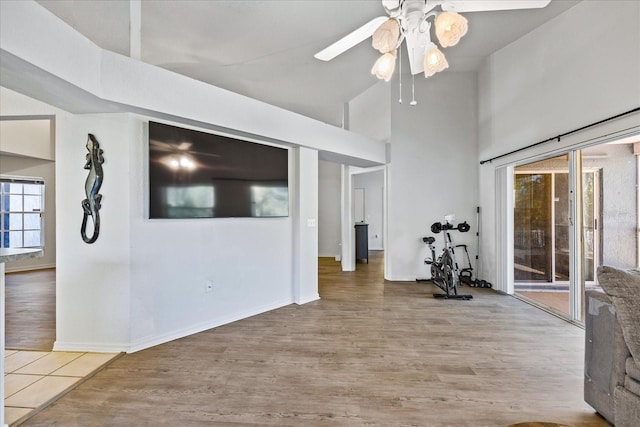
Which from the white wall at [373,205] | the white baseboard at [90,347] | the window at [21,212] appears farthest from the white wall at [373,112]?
the window at [21,212]

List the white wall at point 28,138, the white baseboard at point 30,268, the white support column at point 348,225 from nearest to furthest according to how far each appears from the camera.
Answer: the white wall at point 28,138 < the white baseboard at point 30,268 < the white support column at point 348,225

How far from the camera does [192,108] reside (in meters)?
3.11

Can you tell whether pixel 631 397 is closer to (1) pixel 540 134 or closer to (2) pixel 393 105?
(1) pixel 540 134

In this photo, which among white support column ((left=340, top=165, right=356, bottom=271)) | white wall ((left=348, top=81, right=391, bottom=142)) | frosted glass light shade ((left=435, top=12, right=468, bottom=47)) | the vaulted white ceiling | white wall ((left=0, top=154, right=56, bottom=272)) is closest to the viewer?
frosted glass light shade ((left=435, top=12, right=468, bottom=47))

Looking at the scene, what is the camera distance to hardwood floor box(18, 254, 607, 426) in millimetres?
1968

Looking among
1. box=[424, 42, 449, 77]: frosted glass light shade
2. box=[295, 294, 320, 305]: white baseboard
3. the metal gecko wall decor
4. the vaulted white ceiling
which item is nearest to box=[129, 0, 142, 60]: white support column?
the vaulted white ceiling

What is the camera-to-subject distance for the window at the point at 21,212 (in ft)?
23.3

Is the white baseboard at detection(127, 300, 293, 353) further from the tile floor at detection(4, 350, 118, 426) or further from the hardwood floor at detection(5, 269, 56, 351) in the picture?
the hardwood floor at detection(5, 269, 56, 351)

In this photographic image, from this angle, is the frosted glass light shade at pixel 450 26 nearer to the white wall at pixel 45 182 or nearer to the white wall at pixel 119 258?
the white wall at pixel 119 258

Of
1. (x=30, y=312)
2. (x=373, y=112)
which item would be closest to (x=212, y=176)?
Answer: (x=30, y=312)

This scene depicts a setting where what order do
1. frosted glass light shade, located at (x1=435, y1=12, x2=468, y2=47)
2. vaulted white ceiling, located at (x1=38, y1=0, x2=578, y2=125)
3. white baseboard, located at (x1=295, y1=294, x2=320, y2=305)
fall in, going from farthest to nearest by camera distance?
white baseboard, located at (x1=295, y1=294, x2=320, y2=305)
vaulted white ceiling, located at (x1=38, y1=0, x2=578, y2=125)
frosted glass light shade, located at (x1=435, y1=12, x2=468, y2=47)

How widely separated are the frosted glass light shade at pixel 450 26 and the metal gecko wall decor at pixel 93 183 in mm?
3097

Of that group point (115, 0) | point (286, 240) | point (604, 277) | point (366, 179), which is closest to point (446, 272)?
point (286, 240)

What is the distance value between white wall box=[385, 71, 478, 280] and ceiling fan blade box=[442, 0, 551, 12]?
342 centimetres
